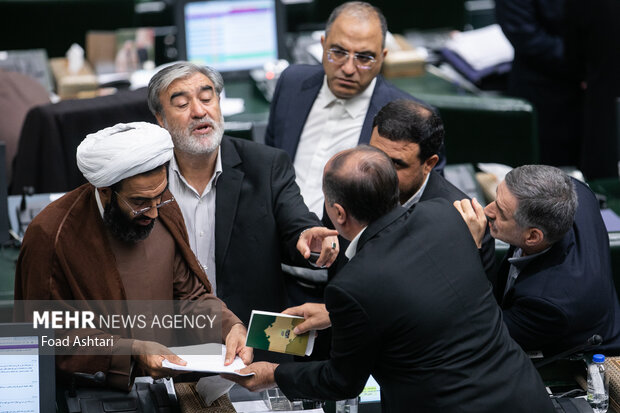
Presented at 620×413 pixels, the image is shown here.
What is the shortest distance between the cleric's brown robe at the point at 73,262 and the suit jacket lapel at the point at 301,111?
4.01 feet

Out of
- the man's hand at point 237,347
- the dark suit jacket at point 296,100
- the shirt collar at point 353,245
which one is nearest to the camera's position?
the shirt collar at point 353,245

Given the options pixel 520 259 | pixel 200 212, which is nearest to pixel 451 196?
pixel 520 259

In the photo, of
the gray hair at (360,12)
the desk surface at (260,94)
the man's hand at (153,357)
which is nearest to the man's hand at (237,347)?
the man's hand at (153,357)

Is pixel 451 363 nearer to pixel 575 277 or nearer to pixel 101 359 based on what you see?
pixel 575 277

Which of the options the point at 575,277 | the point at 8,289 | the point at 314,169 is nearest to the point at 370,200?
the point at 575,277

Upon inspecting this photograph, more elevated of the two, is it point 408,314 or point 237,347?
point 408,314

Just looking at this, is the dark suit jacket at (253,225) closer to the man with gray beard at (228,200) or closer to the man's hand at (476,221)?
the man with gray beard at (228,200)

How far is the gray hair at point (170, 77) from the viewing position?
138 inches

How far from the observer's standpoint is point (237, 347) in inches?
121

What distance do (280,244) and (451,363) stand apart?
1.03m

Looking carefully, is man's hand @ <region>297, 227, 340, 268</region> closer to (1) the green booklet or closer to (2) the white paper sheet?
(1) the green booklet

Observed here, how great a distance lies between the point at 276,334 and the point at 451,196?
85cm

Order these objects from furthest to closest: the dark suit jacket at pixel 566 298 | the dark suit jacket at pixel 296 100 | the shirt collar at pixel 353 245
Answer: the dark suit jacket at pixel 296 100
the dark suit jacket at pixel 566 298
the shirt collar at pixel 353 245

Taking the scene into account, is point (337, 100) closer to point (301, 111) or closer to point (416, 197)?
point (301, 111)
